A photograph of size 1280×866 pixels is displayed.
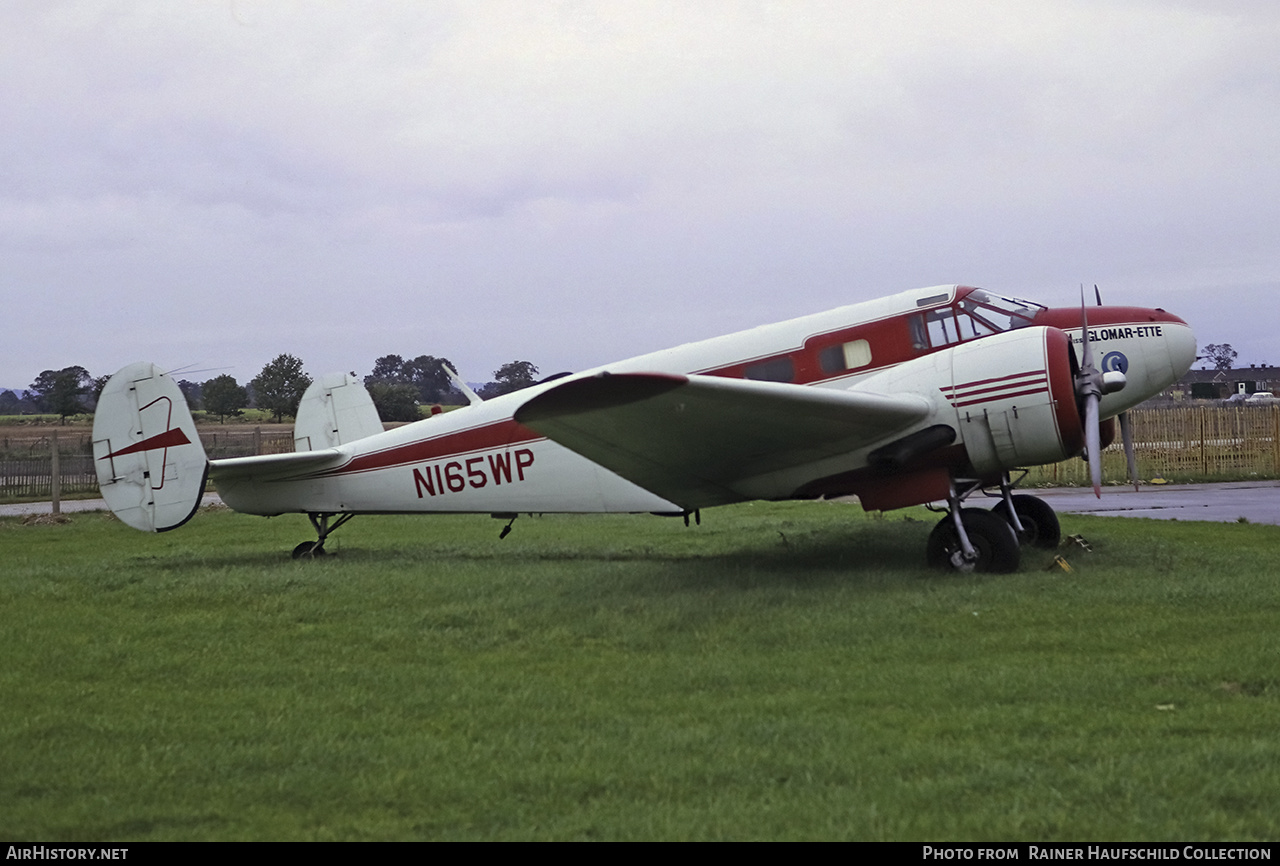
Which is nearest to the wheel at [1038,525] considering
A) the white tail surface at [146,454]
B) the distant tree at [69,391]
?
the white tail surface at [146,454]

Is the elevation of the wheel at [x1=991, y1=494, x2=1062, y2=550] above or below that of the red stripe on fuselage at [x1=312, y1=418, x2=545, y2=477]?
below

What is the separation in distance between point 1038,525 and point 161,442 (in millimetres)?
9656

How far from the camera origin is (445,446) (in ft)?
38.6

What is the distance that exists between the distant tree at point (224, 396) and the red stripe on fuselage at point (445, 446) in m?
41.1

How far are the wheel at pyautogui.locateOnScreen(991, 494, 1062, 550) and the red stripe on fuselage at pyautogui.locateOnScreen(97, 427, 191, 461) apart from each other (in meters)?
9.23

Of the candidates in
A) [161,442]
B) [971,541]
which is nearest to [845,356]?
[971,541]

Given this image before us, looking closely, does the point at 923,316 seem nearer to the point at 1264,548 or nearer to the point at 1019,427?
the point at 1019,427

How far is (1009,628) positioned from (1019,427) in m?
2.75

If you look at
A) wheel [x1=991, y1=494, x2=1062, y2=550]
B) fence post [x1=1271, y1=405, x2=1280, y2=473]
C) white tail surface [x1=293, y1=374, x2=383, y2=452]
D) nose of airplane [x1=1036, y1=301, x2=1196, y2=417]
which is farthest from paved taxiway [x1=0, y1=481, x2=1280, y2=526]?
white tail surface [x1=293, y1=374, x2=383, y2=452]

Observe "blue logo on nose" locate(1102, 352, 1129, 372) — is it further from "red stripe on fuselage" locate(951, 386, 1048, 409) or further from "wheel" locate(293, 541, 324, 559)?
"wheel" locate(293, 541, 324, 559)

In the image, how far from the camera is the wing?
790 centimetres

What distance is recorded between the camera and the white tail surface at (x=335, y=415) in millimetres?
13070

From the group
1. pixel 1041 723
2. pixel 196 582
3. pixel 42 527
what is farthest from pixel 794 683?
pixel 42 527

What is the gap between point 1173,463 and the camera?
84.4 feet
